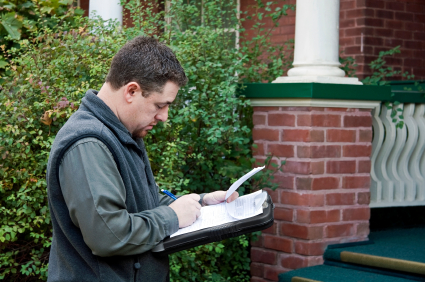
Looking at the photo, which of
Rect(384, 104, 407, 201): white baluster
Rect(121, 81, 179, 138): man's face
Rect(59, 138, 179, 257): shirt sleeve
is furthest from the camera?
Rect(384, 104, 407, 201): white baluster

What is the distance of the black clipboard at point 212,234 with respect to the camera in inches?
75.1

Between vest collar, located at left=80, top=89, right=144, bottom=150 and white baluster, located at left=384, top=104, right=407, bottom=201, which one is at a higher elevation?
vest collar, located at left=80, top=89, right=144, bottom=150

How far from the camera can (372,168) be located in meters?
4.82

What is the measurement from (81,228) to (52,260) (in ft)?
0.94

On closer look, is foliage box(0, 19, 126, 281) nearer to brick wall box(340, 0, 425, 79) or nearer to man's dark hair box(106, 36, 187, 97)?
man's dark hair box(106, 36, 187, 97)

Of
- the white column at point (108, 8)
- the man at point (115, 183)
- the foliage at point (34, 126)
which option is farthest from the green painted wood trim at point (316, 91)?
the man at point (115, 183)

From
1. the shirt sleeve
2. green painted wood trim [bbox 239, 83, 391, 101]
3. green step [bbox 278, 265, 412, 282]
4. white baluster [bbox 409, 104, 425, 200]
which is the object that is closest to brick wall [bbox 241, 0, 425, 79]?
white baluster [bbox 409, 104, 425, 200]

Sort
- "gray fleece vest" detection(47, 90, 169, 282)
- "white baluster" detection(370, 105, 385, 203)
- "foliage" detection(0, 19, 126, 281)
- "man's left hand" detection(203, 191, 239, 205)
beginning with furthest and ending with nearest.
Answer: "white baluster" detection(370, 105, 385, 203) → "foliage" detection(0, 19, 126, 281) → "man's left hand" detection(203, 191, 239, 205) → "gray fleece vest" detection(47, 90, 169, 282)

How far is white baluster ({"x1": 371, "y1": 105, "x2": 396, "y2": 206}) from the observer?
4789 mm

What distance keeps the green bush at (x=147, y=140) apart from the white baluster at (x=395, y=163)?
1219 mm

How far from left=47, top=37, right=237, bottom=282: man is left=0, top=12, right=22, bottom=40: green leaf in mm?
3147

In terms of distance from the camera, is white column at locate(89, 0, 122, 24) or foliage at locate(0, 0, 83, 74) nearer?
foliage at locate(0, 0, 83, 74)

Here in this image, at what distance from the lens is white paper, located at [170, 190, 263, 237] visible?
198cm

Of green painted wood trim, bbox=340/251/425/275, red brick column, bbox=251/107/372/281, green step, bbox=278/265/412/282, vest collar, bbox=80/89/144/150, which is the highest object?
vest collar, bbox=80/89/144/150
